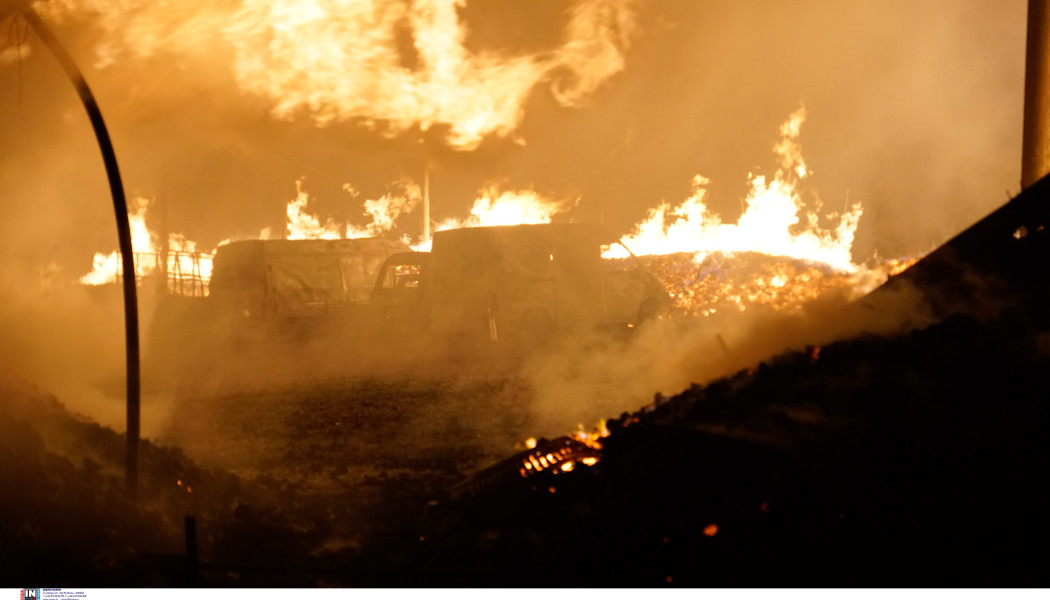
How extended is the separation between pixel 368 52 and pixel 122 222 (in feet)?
27.8

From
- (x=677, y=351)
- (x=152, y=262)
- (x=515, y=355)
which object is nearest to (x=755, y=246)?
(x=515, y=355)

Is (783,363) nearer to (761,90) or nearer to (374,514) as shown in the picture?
(374,514)

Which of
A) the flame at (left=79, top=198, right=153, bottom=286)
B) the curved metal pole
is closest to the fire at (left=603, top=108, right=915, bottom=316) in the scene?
the curved metal pole

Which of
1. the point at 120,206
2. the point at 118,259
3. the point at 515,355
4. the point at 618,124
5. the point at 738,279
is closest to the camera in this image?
the point at 120,206

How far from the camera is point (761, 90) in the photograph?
2030cm

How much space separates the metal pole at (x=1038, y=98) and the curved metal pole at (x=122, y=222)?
7.69m

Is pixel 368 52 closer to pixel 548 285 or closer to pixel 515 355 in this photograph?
pixel 548 285

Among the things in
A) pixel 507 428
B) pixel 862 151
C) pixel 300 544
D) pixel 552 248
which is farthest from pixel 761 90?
pixel 300 544

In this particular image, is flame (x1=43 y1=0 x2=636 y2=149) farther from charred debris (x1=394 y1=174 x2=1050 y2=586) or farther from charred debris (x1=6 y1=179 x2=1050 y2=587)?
charred debris (x1=394 y1=174 x2=1050 y2=586)

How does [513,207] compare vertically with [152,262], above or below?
below

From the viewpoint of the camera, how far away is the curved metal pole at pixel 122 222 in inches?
184

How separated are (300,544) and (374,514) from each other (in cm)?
68

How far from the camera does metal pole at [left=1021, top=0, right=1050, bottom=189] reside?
647 cm

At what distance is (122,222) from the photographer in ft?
16.0
